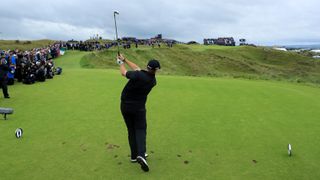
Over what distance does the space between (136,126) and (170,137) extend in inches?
112

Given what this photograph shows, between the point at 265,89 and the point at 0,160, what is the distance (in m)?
17.4

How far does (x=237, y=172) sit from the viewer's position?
8.58m

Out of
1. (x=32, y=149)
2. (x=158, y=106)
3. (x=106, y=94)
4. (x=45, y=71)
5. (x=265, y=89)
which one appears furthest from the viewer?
(x=45, y=71)

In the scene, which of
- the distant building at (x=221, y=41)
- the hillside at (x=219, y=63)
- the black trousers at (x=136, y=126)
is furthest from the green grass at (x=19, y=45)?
the black trousers at (x=136, y=126)

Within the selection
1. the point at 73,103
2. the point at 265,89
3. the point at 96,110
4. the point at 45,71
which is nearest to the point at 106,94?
the point at 73,103

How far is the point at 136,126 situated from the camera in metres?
8.83

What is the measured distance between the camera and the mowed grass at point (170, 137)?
340 inches

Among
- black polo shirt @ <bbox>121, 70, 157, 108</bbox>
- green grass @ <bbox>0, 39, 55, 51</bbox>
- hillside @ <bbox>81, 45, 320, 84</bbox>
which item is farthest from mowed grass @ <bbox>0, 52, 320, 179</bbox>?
green grass @ <bbox>0, 39, 55, 51</bbox>

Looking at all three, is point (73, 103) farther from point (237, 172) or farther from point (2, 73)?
point (237, 172)

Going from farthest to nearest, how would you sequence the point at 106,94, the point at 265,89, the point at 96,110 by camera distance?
the point at 265,89
the point at 106,94
the point at 96,110

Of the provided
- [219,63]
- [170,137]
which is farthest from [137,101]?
[219,63]

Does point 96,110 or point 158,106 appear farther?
point 158,106

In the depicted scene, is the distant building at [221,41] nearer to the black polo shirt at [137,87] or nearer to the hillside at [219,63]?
the hillside at [219,63]

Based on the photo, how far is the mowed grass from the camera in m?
8.65
